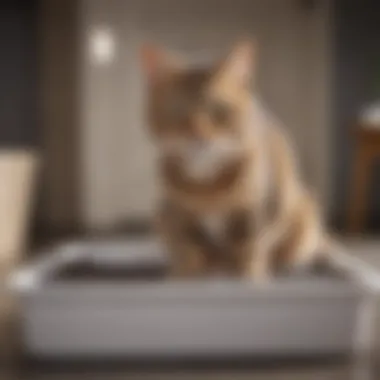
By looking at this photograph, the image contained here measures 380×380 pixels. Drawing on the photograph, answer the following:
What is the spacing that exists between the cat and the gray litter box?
0.30 ft

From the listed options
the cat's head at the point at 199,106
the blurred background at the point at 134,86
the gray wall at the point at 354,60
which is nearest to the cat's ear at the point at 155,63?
the cat's head at the point at 199,106

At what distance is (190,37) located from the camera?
9.79 ft

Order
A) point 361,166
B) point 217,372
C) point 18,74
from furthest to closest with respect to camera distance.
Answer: point 18,74 → point 361,166 → point 217,372

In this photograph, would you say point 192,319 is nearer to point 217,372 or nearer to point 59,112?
point 217,372

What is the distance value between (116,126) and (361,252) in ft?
4.76

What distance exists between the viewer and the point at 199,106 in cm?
78

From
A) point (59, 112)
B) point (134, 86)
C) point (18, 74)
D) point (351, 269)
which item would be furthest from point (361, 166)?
A: point (351, 269)

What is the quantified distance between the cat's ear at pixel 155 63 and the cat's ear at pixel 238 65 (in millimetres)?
51

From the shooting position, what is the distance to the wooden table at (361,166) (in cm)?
263

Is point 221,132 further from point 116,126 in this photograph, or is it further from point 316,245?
point 116,126

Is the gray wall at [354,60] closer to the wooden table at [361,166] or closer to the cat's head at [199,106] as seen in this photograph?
the wooden table at [361,166]

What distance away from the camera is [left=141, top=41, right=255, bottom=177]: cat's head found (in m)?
0.77

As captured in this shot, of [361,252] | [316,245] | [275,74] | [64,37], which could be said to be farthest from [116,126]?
[316,245]

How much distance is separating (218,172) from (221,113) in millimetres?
61
